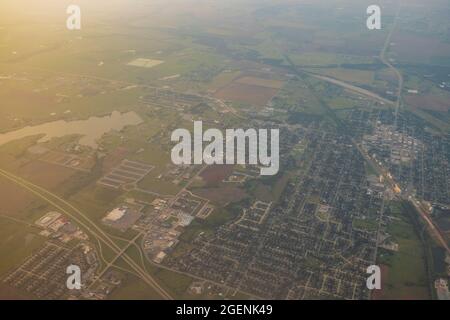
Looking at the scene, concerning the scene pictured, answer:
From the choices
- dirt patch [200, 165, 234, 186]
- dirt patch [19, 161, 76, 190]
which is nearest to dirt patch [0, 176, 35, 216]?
dirt patch [19, 161, 76, 190]

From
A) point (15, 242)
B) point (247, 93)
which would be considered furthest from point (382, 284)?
point (247, 93)

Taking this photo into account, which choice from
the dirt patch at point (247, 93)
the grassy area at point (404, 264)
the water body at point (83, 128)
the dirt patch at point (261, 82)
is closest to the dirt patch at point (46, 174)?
the water body at point (83, 128)

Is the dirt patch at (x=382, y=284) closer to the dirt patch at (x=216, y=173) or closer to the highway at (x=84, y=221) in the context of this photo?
the highway at (x=84, y=221)

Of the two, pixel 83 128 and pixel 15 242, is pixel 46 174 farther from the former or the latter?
pixel 83 128

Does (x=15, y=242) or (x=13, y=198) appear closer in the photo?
(x=15, y=242)

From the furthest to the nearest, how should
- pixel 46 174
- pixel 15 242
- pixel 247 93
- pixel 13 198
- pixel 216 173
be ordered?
1. pixel 247 93
2. pixel 216 173
3. pixel 46 174
4. pixel 13 198
5. pixel 15 242
